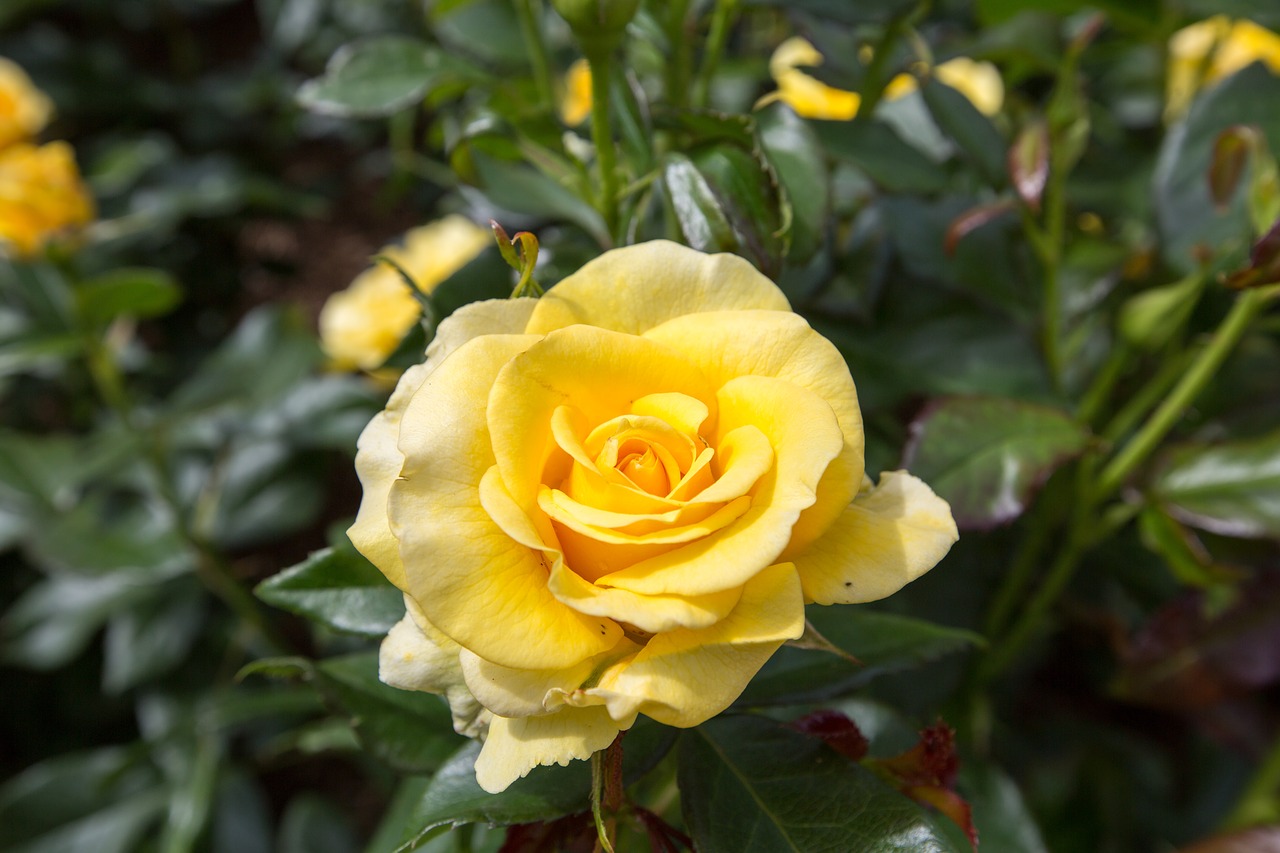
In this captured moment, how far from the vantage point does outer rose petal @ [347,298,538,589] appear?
362 mm

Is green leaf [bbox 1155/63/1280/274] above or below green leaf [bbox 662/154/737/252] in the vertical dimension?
below

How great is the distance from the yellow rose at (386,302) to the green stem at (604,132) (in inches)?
22.7

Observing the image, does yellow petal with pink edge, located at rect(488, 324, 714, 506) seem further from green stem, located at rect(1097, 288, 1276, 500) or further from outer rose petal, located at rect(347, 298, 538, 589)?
green stem, located at rect(1097, 288, 1276, 500)

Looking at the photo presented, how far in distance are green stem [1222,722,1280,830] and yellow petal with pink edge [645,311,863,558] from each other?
72cm

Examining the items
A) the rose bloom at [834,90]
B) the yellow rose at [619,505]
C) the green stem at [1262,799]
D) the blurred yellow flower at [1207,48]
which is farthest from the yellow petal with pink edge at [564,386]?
the blurred yellow flower at [1207,48]

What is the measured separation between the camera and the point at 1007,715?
1.00 meters

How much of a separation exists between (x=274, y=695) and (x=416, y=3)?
1.19m

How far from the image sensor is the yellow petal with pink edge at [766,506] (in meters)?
0.32

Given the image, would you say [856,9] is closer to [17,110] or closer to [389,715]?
[389,715]

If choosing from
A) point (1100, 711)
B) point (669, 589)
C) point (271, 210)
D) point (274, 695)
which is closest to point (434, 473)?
point (669, 589)

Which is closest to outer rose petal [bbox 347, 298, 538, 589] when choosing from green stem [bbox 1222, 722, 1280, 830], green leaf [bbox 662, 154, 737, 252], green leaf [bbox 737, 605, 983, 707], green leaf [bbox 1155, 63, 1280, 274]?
green leaf [bbox 662, 154, 737, 252]

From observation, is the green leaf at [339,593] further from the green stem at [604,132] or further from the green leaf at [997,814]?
the green leaf at [997,814]

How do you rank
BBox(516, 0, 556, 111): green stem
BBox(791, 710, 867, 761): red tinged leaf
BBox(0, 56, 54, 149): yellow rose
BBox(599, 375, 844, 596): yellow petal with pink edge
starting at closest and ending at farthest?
BBox(599, 375, 844, 596): yellow petal with pink edge < BBox(791, 710, 867, 761): red tinged leaf < BBox(516, 0, 556, 111): green stem < BBox(0, 56, 54, 149): yellow rose

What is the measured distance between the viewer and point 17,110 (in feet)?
4.06
